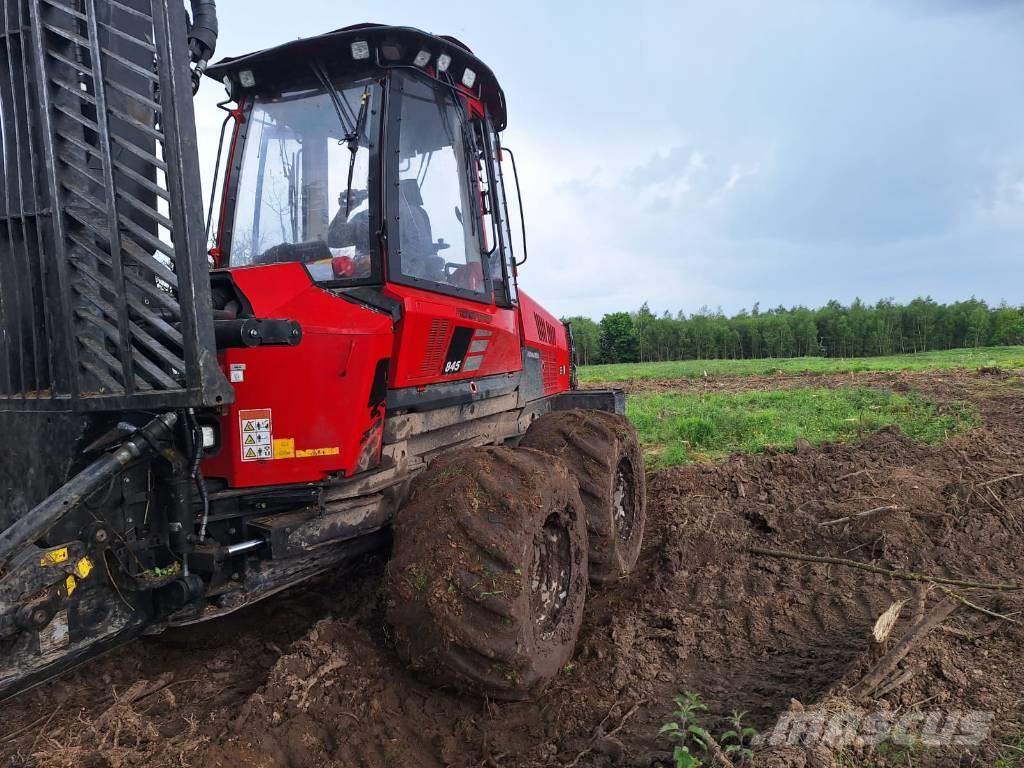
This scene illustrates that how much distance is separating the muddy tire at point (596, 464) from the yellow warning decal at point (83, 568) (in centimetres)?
274

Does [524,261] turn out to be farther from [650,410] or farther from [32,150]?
[650,410]

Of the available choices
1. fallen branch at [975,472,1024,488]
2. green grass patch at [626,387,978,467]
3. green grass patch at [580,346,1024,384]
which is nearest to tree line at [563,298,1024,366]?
green grass patch at [580,346,1024,384]

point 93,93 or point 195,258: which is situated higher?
point 93,93

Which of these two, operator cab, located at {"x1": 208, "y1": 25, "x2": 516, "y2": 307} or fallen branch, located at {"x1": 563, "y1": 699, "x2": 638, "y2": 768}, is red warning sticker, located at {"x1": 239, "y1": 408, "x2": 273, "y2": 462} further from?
fallen branch, located at {"x1": 563, "y1": 699, "x2": 638, "y2": 768}

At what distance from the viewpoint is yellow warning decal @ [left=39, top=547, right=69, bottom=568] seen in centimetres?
240

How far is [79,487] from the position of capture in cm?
250

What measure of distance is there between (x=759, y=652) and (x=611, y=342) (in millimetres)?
52480

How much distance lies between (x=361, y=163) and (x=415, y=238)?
446 mm

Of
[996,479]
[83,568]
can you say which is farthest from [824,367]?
[83,568]

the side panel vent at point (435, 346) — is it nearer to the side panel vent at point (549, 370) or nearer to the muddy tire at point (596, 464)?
the muddy tire at point (596, 464)

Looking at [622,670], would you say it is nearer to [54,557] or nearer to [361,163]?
[54,557]

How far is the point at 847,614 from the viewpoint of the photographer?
4.67m

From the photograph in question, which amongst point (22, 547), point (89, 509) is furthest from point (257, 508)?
point (22, 547)

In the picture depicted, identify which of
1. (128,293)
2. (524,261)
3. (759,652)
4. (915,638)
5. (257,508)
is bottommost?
(759,652)
